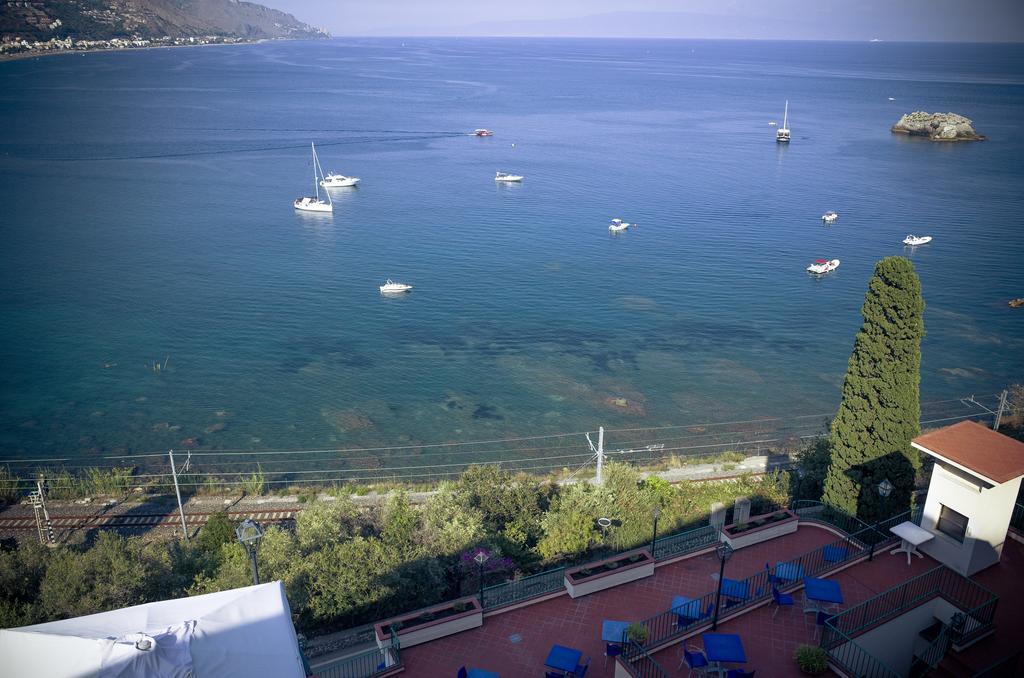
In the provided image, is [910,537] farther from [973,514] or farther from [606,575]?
[606,575]

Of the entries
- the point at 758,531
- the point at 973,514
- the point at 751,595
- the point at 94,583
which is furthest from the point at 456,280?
the point at 973,514

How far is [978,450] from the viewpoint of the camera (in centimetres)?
1397

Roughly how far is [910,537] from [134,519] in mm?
24739

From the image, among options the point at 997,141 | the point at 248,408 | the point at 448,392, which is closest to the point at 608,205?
the point at 448,392

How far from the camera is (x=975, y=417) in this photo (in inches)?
1344

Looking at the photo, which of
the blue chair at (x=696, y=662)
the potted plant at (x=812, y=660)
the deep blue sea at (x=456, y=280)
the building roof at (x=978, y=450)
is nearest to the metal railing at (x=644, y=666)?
the blue chair at (x=696, y=662)

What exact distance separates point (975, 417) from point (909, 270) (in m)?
21.1

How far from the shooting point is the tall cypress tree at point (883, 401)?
59.7ft

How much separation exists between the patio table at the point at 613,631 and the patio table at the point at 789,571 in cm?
341

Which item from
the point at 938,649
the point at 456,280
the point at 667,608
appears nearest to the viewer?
the point at 938,649

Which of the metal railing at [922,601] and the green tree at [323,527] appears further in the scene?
the green tree at [323,527]

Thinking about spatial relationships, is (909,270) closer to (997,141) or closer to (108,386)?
(108,386)

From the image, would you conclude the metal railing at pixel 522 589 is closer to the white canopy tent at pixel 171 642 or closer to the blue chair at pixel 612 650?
the blue chair at pixel 612 650

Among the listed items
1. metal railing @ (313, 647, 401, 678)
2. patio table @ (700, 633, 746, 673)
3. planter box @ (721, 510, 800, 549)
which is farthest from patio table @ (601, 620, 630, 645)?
planter box @ (721, 510, 800, 549)
